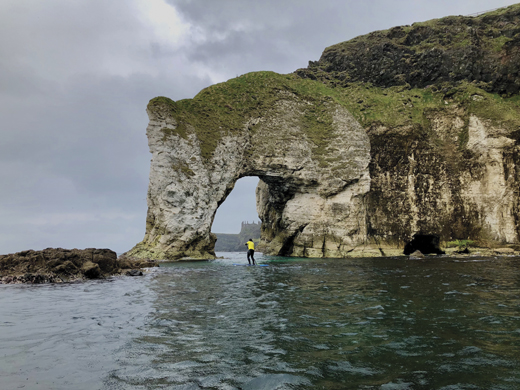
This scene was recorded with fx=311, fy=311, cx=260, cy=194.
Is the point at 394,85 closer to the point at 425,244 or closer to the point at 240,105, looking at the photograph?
the point at 425,244

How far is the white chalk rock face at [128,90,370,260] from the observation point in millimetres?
38094

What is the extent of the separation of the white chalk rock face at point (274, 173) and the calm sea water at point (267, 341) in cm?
2752

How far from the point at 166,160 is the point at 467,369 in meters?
37.4

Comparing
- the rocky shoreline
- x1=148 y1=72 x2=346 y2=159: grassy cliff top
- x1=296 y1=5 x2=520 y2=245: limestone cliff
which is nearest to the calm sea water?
the rocky shoreline

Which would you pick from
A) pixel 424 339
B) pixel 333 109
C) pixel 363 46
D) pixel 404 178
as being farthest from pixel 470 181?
pixel 424 339

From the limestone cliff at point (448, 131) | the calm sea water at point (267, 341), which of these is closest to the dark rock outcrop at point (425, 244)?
the limestone cliff at point (448, 131)

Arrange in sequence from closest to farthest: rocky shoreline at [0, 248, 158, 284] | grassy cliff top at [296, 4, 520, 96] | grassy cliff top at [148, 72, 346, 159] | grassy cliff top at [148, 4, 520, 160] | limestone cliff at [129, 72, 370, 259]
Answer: rocky shoreline at [0, 248, 158, 284] → limestone cliff at [129, 72, 370, 259] → grassy cliff top at [148, 72, 346, 159] → grassy cliff top at [148, 4, 520, 160] → grassy cliff top at [296, 4, 520, 96]

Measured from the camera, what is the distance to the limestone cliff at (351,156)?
129ft

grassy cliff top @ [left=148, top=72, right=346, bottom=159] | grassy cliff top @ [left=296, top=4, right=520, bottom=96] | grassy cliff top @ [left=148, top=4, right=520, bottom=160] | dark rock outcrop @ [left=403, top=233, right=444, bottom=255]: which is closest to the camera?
grassy cliff top @ [left=148, top=72, right=346, bottom=159]

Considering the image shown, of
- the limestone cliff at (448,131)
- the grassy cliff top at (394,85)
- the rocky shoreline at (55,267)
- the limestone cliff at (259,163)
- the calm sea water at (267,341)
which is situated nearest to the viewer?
the calm sea water at (267,341)

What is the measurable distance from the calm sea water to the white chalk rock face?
90.3 ft

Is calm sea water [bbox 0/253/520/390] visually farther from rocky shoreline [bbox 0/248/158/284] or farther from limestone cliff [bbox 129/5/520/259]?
limestone cliff [bbox 129/5/520/259]

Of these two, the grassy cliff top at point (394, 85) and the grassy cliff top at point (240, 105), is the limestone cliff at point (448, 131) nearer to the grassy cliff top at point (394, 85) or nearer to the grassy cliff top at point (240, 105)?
the grassy cliff top at point (394, 85)

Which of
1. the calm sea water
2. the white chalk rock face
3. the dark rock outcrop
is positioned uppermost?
the white chalk rock face
